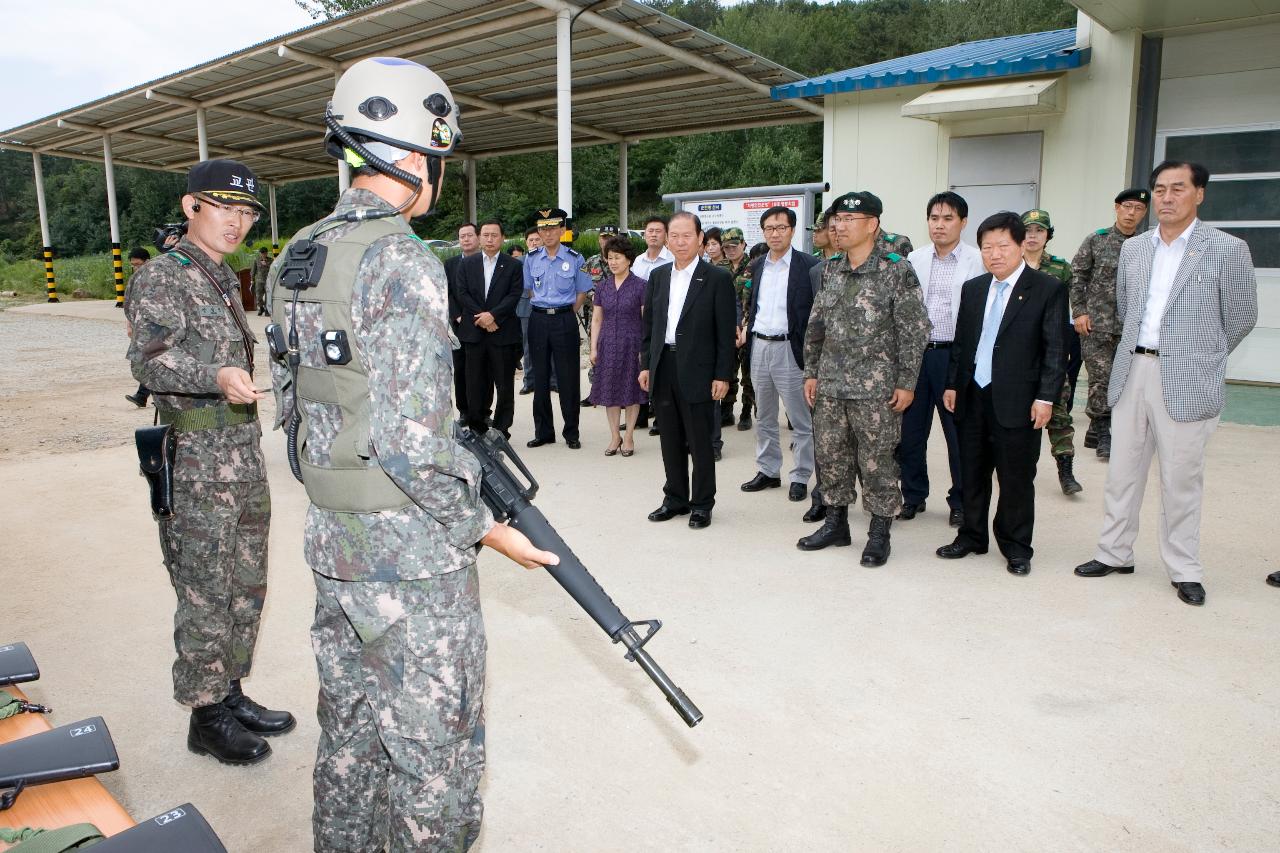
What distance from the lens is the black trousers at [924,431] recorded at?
16.7 feet

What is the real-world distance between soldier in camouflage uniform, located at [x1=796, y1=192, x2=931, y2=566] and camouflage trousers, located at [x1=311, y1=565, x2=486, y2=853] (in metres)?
2.96

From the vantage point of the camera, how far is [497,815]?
2.54m

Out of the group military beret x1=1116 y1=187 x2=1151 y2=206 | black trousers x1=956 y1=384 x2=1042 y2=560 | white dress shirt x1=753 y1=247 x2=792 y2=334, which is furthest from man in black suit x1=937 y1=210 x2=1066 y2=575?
military beret x1=1116 y1=187 x2=1151 y2=206

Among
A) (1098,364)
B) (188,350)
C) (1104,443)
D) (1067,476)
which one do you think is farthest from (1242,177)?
(188,350)

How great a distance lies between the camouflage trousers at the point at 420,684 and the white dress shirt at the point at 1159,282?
3.54 m

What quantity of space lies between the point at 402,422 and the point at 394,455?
0.07 meters

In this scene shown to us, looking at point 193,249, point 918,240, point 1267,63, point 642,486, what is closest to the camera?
point 193,249

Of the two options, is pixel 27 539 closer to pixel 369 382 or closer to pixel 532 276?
pixel 532 276

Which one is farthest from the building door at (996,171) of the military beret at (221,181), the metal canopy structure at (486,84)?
the military beret at (221,181)

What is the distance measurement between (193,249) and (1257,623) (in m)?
4.38

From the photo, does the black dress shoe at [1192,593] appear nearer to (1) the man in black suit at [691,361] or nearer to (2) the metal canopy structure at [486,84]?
(1) the man in black suit at [691,361]

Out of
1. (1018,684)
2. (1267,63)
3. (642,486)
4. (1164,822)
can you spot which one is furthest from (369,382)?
(1267,63)

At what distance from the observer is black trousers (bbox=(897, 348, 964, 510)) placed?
508cm

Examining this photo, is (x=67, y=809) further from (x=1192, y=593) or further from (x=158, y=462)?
(x=1192, y=593)
